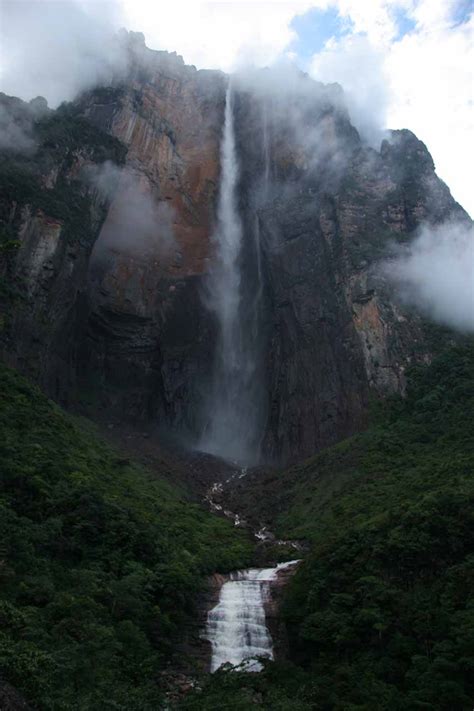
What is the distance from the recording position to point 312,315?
51562 millimetres

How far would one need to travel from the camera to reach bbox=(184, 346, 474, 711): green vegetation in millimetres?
14242

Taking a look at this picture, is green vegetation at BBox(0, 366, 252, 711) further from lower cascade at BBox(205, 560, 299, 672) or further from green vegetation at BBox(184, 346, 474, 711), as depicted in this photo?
green vegetation at BBox(184, 346, 474, 711)

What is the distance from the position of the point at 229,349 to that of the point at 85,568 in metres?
39.8

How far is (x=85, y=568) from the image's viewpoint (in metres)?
19.2

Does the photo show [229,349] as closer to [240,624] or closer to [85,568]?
[240,624]

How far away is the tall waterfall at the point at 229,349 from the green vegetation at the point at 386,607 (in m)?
22.8

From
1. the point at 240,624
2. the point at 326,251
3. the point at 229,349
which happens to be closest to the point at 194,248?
the point at 229,349

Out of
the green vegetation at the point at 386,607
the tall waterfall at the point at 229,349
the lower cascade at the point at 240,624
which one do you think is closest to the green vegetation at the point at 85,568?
the lower cascade at the point at 240,624

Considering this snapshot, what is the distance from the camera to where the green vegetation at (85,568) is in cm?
1232

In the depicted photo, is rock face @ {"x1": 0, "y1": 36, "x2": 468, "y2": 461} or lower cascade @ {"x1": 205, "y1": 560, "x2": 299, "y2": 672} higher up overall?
rock face @ {"x1": 0, "y1": 36, "x2": 468, "y2": 461}

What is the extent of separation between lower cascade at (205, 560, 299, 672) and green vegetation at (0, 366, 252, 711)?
1147 mm

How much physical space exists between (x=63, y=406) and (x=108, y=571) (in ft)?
85.4

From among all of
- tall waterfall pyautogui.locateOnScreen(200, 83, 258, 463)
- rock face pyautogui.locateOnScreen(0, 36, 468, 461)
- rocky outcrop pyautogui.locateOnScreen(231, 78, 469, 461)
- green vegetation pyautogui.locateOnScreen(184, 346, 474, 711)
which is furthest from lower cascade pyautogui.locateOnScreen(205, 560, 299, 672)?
tall waterfall pyautogui.locateOnScreen(200, 83, 258, 463)

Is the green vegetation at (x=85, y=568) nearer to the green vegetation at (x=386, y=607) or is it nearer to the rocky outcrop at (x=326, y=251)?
the green vegetation at (x=386, y=607)
